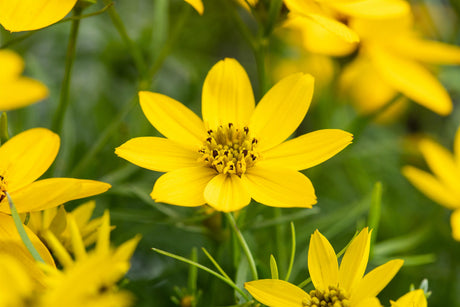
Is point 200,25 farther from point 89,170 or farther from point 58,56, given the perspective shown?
point 89,170

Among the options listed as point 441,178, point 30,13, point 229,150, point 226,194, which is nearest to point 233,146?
point 229,150

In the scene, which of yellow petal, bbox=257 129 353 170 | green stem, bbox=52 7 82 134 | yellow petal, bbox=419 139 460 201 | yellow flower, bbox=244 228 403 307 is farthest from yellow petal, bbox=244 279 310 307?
yellow petal, bbox=419 139 460 201

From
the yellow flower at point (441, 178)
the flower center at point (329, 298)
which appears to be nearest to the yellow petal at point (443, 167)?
the yellow flower at point (441, 178)

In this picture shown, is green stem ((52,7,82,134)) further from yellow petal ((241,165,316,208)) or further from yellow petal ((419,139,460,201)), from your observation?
yellow petal ((419,139,460,201))

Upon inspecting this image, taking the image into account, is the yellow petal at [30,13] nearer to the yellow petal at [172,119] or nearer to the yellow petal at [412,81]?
the yellow petal at [172,119]

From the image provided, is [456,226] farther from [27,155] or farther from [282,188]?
[27,155]

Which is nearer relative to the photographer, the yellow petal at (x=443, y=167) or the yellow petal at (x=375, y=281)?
the yellow petal at (x=375, y=281)
